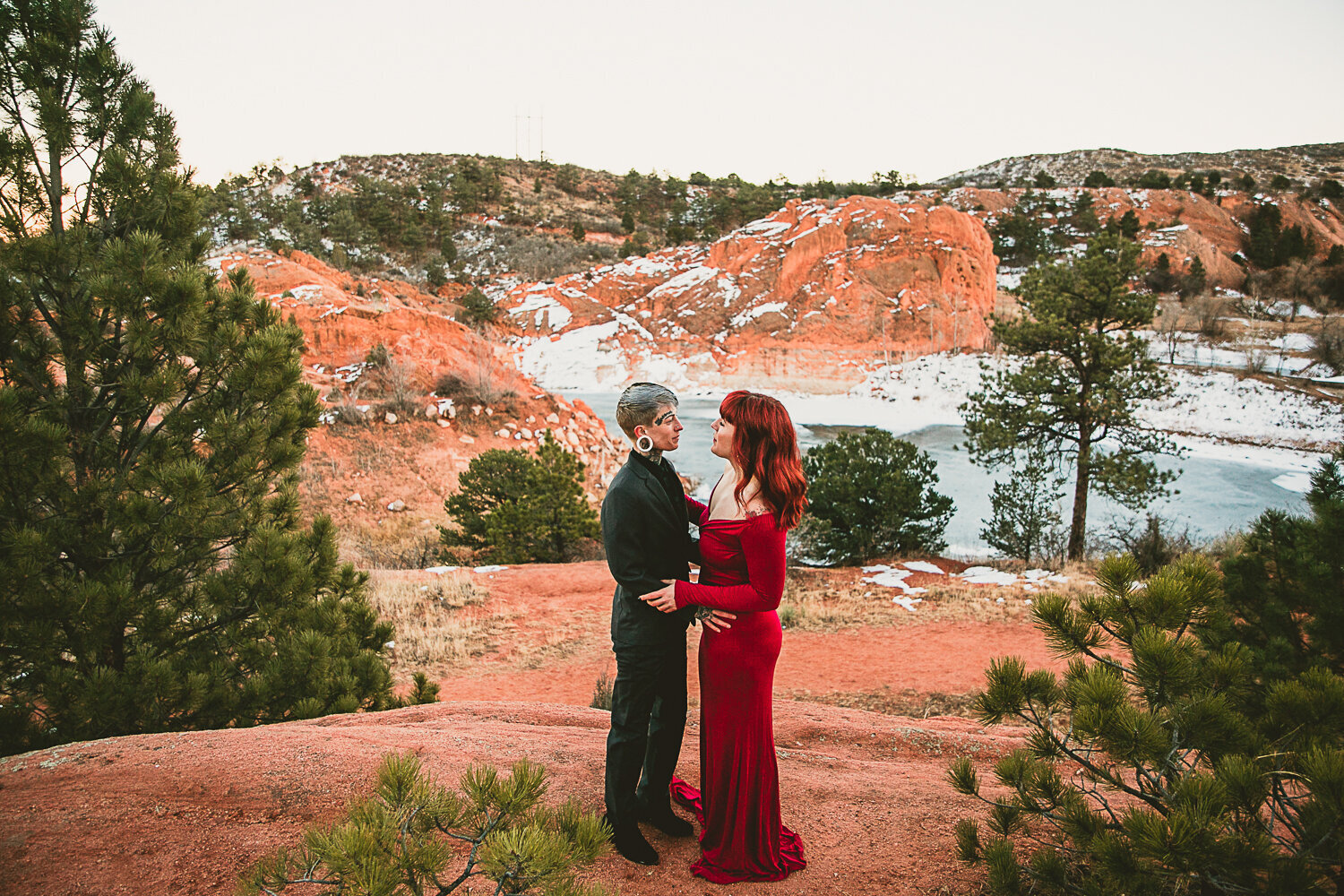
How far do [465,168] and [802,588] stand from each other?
65.0 m

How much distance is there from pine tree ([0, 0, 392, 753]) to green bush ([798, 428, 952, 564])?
922 centimetres

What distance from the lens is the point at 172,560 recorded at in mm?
4215

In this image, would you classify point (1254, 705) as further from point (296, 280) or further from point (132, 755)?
point (296, 280)

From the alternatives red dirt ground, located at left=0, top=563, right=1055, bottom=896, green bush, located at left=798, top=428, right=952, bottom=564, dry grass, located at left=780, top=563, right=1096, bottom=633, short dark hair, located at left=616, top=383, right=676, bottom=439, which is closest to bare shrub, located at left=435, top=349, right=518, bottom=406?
green bush, located at left=798, top=428, right=952, bottom=564

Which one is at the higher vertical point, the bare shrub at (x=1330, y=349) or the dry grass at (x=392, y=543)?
the bare shrub at (x=1330, y=349)

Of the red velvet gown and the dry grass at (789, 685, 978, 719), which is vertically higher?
the red velvet gown

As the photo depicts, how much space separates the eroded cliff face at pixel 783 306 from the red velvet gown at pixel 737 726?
33810 mm

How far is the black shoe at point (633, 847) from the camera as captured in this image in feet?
9.27

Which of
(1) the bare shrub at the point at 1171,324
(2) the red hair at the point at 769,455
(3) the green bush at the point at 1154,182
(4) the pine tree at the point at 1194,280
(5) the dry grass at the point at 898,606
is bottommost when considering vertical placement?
(5) the dry grass at the point at 898,606

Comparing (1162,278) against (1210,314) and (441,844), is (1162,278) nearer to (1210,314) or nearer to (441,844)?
(1210,314)

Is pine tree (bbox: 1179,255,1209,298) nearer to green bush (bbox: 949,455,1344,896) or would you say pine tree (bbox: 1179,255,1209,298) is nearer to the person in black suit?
green bush (bbox: 949,455,1344,896)

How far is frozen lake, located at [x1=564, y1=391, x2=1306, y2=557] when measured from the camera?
15.9m

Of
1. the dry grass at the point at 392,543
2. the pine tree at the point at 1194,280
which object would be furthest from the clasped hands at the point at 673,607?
the pine tree at the point at 1194,280

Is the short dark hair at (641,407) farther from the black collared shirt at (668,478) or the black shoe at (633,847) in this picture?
the black shoe at (633,847)
